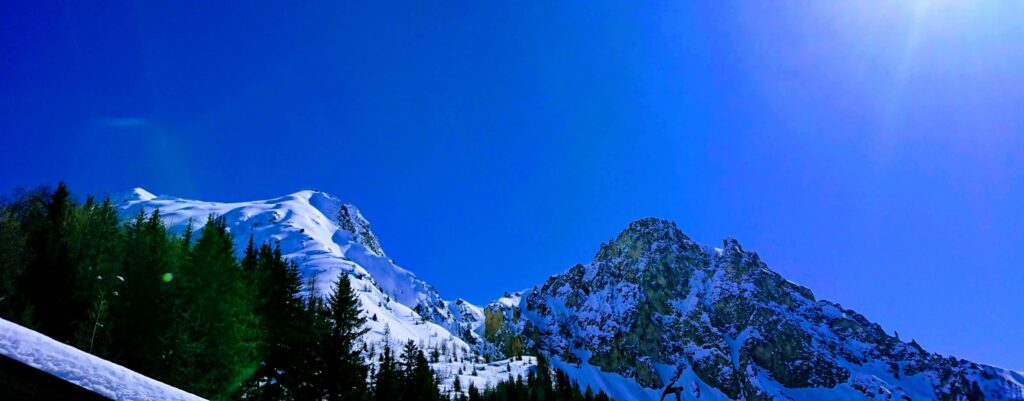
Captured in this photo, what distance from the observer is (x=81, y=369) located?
7.87 feet

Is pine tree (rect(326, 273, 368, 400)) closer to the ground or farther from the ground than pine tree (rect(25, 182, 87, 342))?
closer to the ground

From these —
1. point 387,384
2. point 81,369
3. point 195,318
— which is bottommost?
point 81,369

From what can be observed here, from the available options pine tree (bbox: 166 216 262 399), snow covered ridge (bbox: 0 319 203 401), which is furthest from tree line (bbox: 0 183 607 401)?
snow covered ridge (bbox: 0 319 203 401)

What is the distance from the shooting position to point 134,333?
981 inches

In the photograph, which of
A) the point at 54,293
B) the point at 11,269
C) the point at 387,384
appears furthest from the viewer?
the point at 387,384

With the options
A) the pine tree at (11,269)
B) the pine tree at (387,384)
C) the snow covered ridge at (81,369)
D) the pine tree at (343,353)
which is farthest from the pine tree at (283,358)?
the snow covered ridge at (81,369)

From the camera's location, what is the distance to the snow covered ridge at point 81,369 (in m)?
2.35

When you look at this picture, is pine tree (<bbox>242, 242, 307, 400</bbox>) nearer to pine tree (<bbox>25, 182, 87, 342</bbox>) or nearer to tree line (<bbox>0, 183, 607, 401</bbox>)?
tree line (<bbox>0, 183, 607, 401</bbox>)

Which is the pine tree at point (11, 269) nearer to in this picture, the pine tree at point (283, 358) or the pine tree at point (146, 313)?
the pine tree at point (146, 313)

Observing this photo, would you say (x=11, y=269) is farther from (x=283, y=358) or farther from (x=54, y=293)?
(x=283, y=358)

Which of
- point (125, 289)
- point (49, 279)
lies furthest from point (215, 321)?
point (49, 279)

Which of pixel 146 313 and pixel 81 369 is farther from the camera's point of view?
pixel 146 313

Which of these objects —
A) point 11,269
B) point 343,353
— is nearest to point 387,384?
point 343,353

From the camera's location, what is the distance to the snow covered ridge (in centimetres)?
235
